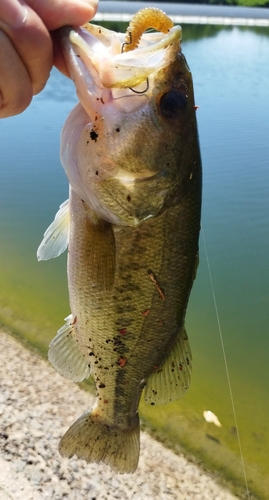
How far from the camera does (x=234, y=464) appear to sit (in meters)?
3.75

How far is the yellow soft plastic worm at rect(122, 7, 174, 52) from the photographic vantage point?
141cm

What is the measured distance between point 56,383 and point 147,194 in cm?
297

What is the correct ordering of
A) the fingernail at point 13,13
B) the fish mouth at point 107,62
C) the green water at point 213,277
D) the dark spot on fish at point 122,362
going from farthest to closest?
the green water at point 213,277 < the dark spot on fish at point 122,362 < the fish mouth at point 107,62 < the fingernail at point 13,13

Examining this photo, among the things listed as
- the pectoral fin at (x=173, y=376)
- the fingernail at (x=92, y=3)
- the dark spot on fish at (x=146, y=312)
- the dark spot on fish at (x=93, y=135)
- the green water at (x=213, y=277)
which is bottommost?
the green water at (x=213, y=277)

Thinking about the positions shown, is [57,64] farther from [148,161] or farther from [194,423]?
[194,423]

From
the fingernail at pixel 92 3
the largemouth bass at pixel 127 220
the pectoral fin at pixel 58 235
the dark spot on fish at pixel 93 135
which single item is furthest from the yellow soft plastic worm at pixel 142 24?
the pectoral fin at pixel 58 235

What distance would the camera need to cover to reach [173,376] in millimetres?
1977

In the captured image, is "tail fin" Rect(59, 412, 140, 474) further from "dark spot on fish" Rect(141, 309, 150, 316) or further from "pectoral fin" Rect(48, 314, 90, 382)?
"dark spot on fish" Rect(141, 309, 150, 316)

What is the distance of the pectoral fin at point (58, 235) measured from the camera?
1.86 meters

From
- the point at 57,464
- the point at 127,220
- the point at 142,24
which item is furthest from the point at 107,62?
the point at 57,464

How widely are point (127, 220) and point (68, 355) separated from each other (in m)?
0.73

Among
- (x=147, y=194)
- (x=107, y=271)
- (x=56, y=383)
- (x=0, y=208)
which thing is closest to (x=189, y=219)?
(x=147, y=194)

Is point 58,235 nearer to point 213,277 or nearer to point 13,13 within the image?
point 13,13

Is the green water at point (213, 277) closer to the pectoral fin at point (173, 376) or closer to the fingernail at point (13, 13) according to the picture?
the pectoral fin at point (173, 376)
